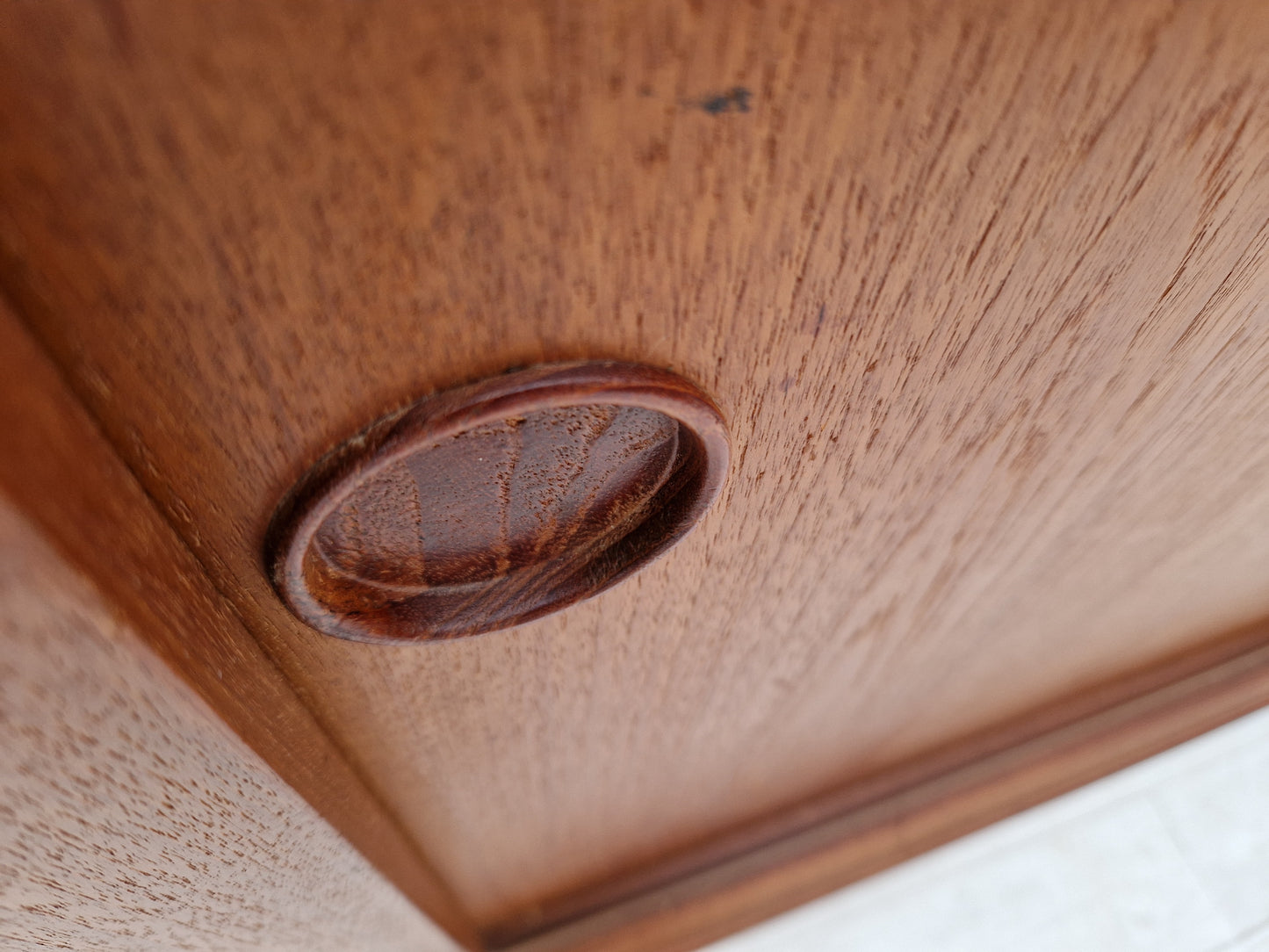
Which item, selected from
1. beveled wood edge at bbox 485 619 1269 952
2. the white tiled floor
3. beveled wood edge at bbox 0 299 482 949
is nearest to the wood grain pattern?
beveled wood edge at bbox 0 299 482 949

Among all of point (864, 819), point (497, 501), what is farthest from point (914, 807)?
point (497, 501)

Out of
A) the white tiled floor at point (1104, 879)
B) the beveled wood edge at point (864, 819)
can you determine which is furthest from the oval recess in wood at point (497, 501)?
the white tiled floor at point (1104, 879)

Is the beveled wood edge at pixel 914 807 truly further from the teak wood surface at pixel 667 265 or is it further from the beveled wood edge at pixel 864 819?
the teak wood surface at pixel 667 265

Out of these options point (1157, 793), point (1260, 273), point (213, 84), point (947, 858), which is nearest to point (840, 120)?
point (213, 84)

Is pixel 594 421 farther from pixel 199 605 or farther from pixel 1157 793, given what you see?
pixel 1157 793

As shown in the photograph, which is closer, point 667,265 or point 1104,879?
point 667,265

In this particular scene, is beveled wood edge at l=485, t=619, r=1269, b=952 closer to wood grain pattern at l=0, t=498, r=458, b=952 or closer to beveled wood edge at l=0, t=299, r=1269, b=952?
beveled wood edge at l=0, t=299, r=1269, b=952

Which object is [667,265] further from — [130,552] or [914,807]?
[914,807]
